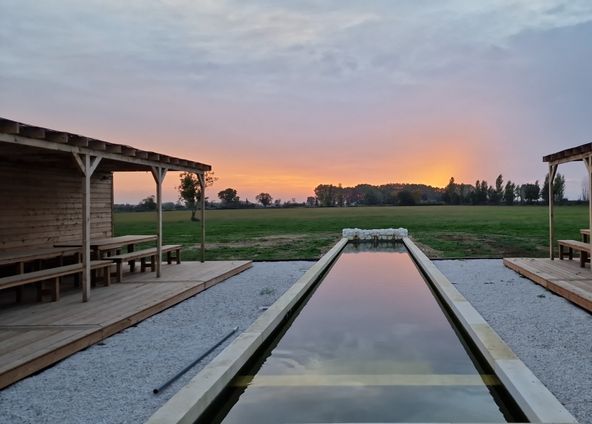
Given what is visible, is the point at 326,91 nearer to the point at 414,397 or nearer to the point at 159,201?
the point at 159,201

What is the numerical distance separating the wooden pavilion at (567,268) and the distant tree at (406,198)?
56.2 metres

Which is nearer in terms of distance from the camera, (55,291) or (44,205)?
(55,291)

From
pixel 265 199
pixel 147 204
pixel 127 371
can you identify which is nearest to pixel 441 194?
pixel 265 199

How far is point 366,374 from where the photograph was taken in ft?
12.3

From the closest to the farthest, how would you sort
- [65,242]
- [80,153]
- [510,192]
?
[80,153], [65,242], [510,192]

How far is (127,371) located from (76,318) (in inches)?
61.7

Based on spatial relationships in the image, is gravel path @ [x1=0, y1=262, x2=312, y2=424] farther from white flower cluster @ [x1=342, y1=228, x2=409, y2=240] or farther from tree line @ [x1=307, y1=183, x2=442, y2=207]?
tree line @ [x1=307, y1=183, x2=442, y2=207]

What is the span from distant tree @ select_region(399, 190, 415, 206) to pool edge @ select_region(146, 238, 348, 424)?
61.5 m

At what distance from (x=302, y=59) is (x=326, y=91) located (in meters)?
2.28

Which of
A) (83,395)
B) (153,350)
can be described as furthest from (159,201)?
(83,395)

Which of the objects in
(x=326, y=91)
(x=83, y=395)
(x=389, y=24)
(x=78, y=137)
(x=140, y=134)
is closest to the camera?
(x=83, y=395)

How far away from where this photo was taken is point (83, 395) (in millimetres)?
3082

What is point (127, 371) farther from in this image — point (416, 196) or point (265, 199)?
point (416, 196)

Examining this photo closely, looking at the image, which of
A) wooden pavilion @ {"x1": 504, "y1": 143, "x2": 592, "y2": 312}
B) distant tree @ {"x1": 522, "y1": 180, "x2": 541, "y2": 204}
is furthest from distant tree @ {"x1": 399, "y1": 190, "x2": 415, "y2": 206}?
wooden pavilion @ {"x1": 504, "y1": 143, "x2": 592, "y2": 312}
